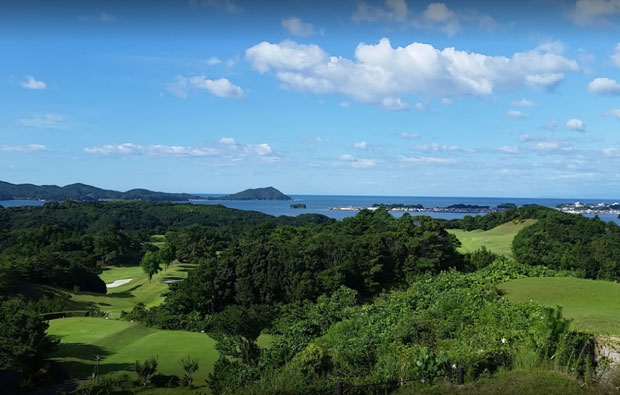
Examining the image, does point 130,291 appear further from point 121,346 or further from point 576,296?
point 576,296

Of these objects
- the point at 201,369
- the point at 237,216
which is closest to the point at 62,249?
the point at 201,369

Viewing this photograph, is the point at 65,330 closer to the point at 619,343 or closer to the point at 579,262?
the point at 619,343

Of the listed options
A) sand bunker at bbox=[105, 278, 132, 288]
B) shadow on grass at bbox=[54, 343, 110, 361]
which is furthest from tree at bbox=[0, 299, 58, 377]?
sand bunker at bbox=[105, 278, 132, 288]

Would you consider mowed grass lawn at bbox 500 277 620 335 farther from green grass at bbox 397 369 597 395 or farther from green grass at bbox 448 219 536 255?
green grass at bbox 448 219 536 255

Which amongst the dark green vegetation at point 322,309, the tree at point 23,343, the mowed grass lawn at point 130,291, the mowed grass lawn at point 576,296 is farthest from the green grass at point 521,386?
the mowed grass lawn at point 130,291

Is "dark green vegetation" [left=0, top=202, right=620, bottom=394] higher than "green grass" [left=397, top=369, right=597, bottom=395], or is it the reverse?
"green grass" [left=397, top=369, right=597, bottom=395]
